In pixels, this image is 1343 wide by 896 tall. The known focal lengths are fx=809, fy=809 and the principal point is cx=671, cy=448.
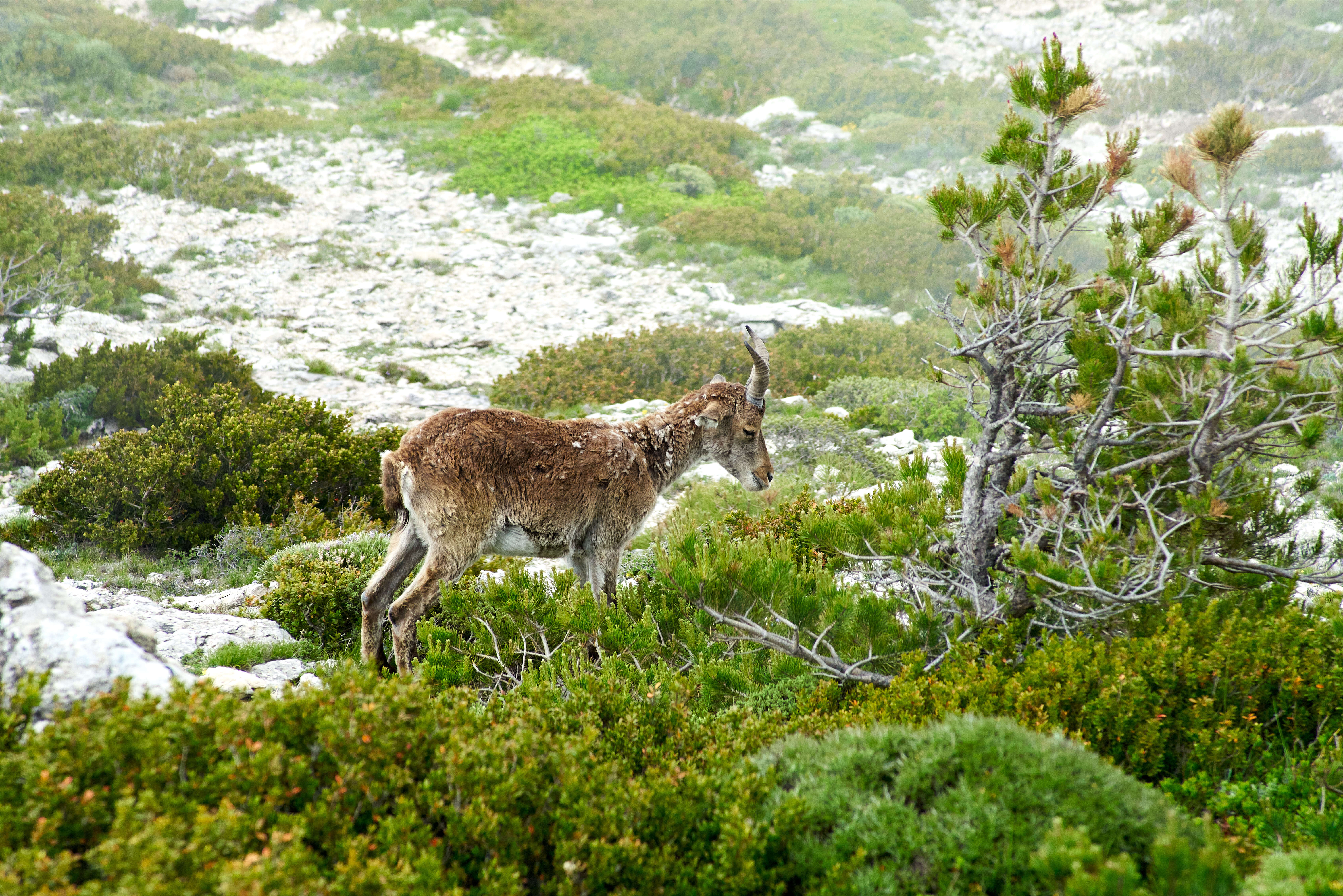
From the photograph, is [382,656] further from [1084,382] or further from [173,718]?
[1084,382]

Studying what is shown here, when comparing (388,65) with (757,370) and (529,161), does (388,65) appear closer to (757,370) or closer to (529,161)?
(529,161)

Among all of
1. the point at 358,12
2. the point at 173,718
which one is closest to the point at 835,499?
the point at 173,718

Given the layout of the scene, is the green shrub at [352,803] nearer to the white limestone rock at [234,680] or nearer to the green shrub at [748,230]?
the white limestone rock at [234,680]

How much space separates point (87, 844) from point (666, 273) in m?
18.2

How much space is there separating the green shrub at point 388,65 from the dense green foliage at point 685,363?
55.2ft

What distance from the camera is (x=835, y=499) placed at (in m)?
10.4

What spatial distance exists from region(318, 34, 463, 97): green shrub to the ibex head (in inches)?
982

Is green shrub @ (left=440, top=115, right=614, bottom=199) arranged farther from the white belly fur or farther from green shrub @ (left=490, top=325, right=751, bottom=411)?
the white belly fur

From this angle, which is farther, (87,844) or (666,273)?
(666,273)

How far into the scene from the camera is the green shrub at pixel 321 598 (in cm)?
646

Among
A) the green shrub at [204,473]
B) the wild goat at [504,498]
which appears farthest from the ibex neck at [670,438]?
the green shrub at [204,473]

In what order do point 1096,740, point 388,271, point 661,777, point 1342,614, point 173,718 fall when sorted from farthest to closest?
point 388,271
point 1342,614
point 1096,740
point 661,777
point 173,718

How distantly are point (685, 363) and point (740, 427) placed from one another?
324 inches

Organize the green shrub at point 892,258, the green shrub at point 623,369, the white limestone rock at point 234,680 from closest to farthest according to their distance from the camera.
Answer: the white limestone rock at point 234,680, the green shrub at point 623,369, the green shrub at point 892,258
